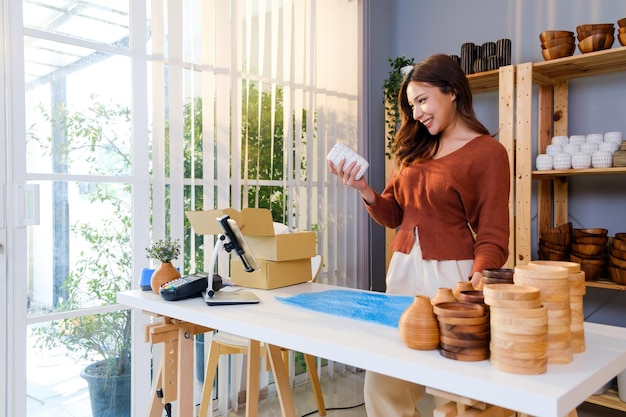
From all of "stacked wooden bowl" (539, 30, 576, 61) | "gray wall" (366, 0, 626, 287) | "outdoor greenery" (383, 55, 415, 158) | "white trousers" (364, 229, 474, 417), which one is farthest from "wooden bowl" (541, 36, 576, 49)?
"white trousers" (364, 229, 474, 417)

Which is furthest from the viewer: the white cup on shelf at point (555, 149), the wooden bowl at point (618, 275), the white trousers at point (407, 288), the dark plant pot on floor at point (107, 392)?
the white cup on shelf at point (555, 149)

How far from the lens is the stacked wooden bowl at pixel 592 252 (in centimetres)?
262

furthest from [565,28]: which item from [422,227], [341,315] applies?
[341,315]

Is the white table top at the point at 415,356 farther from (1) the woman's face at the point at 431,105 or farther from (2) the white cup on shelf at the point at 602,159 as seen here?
(2) the white cup on shelf at the point at 602,159

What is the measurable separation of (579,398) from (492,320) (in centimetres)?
19

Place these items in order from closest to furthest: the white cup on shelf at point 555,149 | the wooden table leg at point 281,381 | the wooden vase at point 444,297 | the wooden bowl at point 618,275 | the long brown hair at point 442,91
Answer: the wooden vase at point 444,297 < the long brown hair at point 442,91 < the wooden table leg at point 281,381 < the wooden bowl at point 618,275 < the white cup on shelf at point 555,149

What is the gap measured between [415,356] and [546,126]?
7.86 feet

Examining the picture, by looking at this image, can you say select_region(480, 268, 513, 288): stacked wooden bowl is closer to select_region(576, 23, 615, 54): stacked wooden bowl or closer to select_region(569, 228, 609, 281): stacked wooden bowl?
select_region(569, 228, 609, 281): stacked wooden bowl

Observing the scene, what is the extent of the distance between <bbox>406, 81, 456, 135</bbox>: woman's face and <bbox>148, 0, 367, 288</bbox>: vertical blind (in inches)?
48.3

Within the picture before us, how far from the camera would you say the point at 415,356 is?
3.56 feet

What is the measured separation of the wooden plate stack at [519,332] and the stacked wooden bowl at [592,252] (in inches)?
72.9

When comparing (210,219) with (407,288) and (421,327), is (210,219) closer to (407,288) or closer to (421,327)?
(407,288)

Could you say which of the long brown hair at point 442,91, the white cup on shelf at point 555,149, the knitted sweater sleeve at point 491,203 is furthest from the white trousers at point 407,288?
the white cup on shelf at point 555,149

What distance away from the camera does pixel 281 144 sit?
10.1 ft
